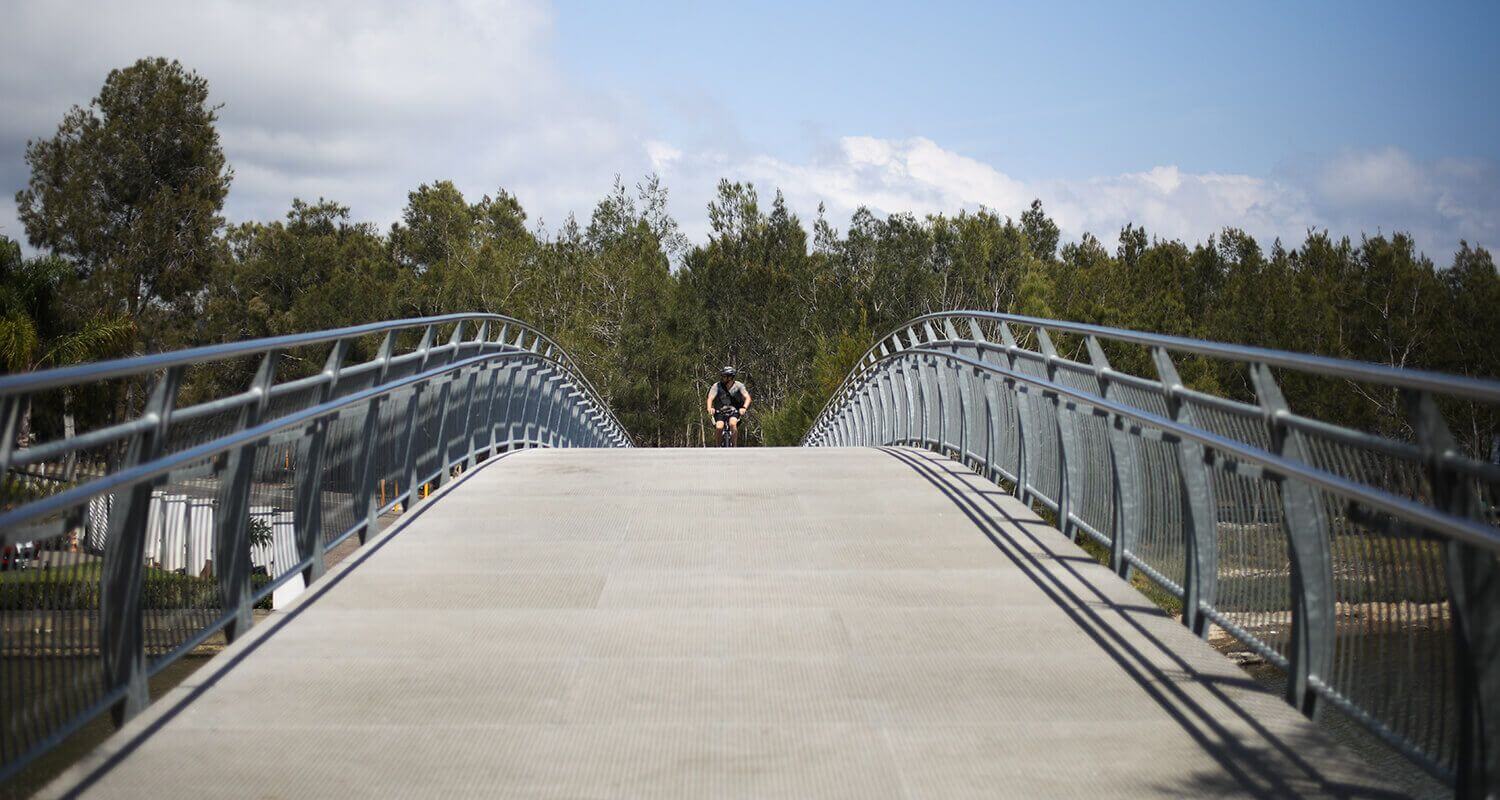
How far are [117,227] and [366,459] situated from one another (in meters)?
45.1

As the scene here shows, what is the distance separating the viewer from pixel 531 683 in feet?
17.2

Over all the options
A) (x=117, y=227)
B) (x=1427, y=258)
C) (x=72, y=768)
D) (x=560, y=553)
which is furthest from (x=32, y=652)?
(x=1427, y=258)

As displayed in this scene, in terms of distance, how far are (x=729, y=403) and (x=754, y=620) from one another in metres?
14.2

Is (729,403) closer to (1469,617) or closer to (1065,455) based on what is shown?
(1065,455)

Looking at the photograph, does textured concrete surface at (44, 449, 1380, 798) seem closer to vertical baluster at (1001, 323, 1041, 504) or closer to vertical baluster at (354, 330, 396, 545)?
vertical baluster at (354, 330, 396, 545)

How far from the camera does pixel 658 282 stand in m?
62.0

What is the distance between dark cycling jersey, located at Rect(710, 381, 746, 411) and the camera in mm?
20344

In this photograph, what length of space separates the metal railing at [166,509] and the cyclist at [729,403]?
10.9 metres

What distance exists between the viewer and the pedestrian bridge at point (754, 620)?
409cm

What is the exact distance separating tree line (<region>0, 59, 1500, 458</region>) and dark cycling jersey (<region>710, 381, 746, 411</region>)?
37.4ft

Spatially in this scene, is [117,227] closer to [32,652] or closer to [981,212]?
[981,212]

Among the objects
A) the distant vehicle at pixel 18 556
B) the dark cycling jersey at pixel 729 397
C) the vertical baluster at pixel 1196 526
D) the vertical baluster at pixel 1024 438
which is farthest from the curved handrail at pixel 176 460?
the dark cycling jersey at pixel 729 397

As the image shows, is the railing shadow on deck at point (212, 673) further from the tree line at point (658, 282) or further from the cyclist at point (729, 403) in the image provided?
the tree line at point (658, 282)

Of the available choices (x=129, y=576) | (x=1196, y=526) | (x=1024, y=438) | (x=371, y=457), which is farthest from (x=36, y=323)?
(x=1196, y=526)
